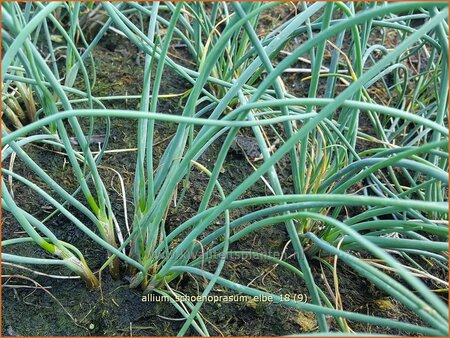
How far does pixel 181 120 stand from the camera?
568mm

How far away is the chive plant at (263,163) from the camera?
57 cm

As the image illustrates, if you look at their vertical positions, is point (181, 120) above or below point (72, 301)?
above

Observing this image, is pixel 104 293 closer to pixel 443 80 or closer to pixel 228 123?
pixel 228 123

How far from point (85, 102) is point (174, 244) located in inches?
15.3

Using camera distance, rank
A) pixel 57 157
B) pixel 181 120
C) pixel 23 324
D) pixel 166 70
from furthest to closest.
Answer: pixel 166 70 < pixel 57 157 < pixel 23 324 < pixel 181 120

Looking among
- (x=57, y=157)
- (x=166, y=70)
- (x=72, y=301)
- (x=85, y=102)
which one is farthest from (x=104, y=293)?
(x=166, y=70)

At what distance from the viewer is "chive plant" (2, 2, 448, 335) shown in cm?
57

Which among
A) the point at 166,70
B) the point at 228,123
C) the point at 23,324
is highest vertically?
the point at 228,123

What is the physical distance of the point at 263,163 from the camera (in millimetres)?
872

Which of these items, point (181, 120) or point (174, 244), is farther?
point (174, 244)

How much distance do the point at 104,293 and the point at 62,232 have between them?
0.15 meters

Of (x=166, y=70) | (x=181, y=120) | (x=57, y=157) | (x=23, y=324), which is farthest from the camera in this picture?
(x=166, y=70)

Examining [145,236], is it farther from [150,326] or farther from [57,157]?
[57,157]

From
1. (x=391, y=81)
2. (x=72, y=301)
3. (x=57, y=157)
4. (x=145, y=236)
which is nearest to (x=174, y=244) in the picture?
(x=145, y=236)
